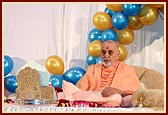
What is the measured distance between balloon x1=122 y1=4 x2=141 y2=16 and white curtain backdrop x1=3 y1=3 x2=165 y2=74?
0.85m

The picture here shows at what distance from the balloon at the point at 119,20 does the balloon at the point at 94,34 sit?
0.32 metres

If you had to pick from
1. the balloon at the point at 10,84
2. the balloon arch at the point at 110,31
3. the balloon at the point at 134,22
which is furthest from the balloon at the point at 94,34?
the balloon at the point at 10,84

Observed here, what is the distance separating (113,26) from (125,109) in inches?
59.1

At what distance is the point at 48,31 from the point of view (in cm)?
502

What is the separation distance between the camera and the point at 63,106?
10.3 feet

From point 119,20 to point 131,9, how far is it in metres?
0.21

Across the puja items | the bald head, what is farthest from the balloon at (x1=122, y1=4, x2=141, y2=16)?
the puja items

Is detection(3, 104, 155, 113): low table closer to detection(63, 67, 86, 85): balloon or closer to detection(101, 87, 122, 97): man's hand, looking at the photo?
detection(101, 87, 122, 97): man's hand

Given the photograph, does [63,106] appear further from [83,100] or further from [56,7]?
[56,7]

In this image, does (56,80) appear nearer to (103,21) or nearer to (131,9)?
(103,21)

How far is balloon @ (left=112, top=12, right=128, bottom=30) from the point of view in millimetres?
4195

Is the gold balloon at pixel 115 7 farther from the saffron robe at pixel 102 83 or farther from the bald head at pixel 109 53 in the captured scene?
the saffron robe at pixel 102 83

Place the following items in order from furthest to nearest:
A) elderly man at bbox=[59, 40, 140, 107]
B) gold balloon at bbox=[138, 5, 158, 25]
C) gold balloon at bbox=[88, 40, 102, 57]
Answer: gold balloon at bbox=[88, 40, 102, 57] < gold balloon at bbox=[138, 5, 158, 25] < elderly man at bbox=[59, 40, 140, 107]

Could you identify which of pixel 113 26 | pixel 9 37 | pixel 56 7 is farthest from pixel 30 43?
pixel 113 26
